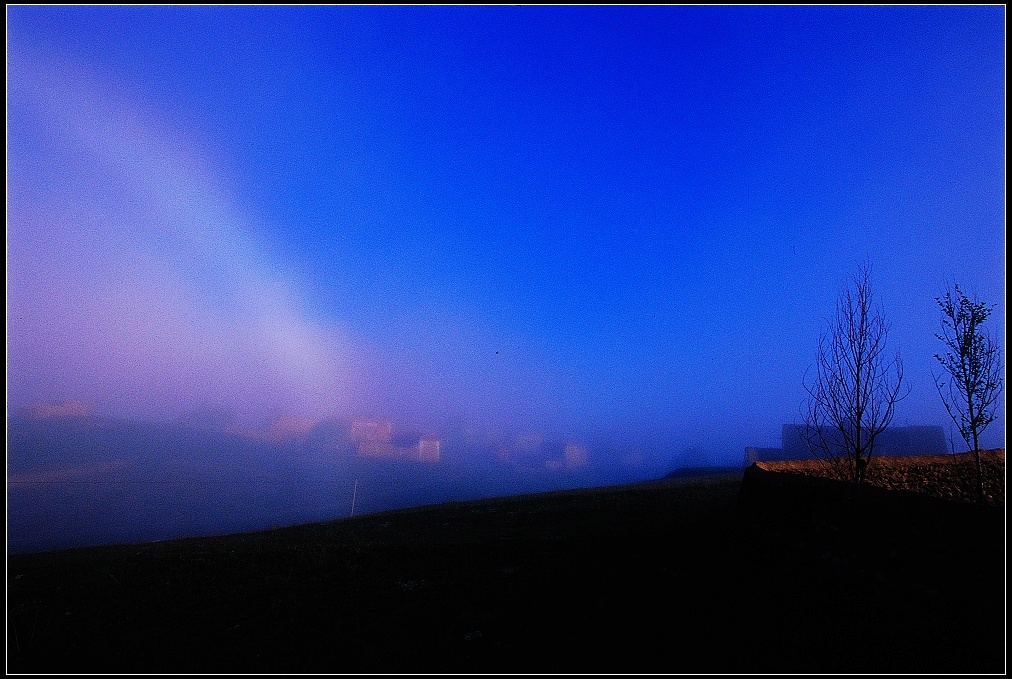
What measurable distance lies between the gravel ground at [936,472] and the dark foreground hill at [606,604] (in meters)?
6.04

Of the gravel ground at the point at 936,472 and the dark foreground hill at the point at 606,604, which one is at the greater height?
the gravel ground at the point at 936,472

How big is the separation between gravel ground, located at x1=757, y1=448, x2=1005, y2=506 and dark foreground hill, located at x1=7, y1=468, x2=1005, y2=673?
19.8 feet

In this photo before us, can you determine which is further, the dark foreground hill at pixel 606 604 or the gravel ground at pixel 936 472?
the gravel ground at pixel 936 472

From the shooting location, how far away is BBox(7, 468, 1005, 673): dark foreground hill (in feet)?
25.2

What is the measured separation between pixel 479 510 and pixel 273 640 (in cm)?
1917

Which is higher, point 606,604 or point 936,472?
point 936,472

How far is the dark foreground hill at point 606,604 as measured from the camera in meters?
7.68

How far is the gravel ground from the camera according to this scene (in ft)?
50.7

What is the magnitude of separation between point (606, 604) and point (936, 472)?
14770mm

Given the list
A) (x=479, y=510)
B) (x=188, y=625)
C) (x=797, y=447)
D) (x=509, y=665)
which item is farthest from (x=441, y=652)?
(x=797, y=447)

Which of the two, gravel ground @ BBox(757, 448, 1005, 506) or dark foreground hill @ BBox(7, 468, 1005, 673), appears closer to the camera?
dark foreground hill @ BBox(7, 468, 1005, 673)

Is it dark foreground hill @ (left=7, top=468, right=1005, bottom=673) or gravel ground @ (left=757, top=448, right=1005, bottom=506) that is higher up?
gravel ground @ (left=757, top=448, right=1005, bottom=506)

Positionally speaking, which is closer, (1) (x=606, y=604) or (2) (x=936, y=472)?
(1) (x=606, y=604)

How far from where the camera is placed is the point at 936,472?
55.3ft
